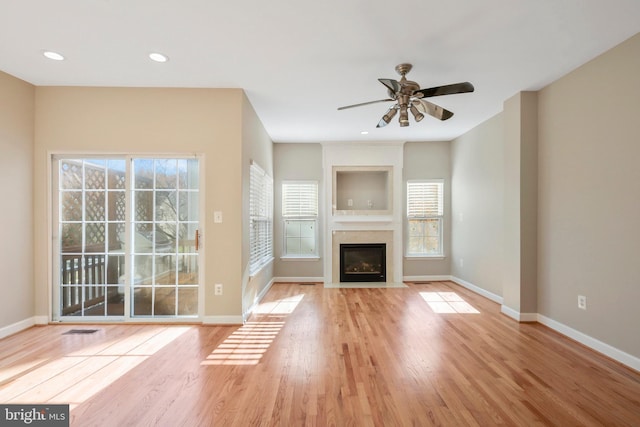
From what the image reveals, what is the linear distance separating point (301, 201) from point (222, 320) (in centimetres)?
301

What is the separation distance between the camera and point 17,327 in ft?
10.8

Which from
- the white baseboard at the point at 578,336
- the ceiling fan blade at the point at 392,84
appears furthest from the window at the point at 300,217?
the ceiling fan blade at the point at 392,84

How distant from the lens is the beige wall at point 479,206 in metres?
4.47

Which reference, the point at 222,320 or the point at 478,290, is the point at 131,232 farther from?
the point at 478,290

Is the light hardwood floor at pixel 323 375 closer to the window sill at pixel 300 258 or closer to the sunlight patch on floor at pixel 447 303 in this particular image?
the sunlight patch on floor at pixel 447 303

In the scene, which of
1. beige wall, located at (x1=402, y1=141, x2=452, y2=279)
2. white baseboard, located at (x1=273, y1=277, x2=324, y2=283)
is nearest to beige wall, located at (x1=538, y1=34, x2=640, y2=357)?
beige wall, located at (x1=402, y1=141, x2=452, y2=279)

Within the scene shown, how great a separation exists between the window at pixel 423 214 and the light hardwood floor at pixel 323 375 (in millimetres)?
2433

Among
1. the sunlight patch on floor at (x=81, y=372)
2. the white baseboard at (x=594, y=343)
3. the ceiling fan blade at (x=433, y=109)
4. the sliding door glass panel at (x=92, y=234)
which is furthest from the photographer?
the sliding door glass panel at (x=92, y=234)

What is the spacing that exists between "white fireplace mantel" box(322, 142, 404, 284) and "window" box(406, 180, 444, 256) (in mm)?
281

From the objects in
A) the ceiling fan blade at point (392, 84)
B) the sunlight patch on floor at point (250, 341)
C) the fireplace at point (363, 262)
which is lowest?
the sunlight patch on floor at point (250, 341)

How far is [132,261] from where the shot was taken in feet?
11.9

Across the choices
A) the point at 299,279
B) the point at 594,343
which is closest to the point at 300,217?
the point at 299,279

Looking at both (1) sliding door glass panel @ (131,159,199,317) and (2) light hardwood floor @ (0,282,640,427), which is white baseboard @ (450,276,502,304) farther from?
(1) sliding door glass panel @ (131,159,199,317)

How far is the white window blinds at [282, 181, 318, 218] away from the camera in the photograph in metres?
6.07
